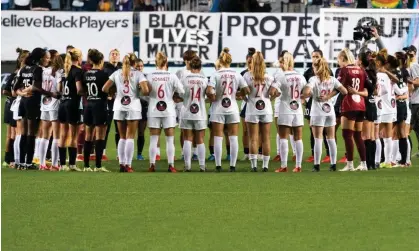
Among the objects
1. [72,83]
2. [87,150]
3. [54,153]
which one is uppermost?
[72,83]

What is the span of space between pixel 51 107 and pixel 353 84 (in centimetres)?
496

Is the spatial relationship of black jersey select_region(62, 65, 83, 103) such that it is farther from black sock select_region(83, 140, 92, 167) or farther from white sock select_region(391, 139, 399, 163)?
white sock select_region(391, 139, 399, 163)

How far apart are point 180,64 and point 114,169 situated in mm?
16666

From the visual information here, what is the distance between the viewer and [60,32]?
4066cm

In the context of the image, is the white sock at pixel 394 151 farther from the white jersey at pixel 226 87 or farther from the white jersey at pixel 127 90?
the white jersey at pixel 127 90

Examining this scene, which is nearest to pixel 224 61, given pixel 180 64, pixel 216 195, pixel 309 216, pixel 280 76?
pixel 280 76

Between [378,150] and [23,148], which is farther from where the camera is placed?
[378,150]

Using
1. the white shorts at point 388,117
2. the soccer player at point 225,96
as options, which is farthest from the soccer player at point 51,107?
Answer: the white shorts at point 388,117

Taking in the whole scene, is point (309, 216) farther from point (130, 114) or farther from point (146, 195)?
point (130, 114)

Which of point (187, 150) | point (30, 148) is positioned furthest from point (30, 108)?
point (187, 150)

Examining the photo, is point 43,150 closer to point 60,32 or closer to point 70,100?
point 70,100

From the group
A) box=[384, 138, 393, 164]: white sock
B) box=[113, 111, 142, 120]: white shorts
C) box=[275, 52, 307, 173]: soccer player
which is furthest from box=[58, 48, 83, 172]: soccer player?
box=[384, 138, 393, 164]: white sock

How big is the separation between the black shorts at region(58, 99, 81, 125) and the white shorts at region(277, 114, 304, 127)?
333 centimetres

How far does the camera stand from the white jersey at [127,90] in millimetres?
21922
